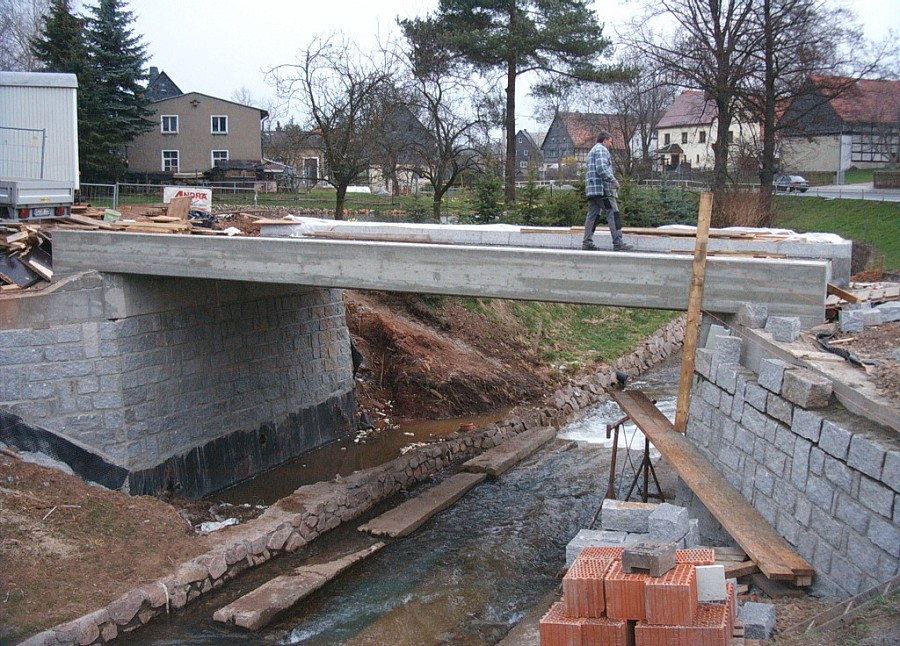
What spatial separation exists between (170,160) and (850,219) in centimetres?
3154

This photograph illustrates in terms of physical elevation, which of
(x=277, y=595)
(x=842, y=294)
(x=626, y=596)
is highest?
(x=842, y=294)

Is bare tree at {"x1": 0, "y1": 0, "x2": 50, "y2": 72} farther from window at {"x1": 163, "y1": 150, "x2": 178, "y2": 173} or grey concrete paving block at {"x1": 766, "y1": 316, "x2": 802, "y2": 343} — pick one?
grey concrete paving block at {"x1": 766, "y1": 316, "x2": 802, "y2": 343}

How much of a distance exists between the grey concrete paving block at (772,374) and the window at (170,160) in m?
38.1

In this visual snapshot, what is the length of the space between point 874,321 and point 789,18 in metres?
22.5

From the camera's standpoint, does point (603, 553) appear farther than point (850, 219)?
No

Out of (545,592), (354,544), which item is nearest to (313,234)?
(354,544)

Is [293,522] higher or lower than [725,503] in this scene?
lower

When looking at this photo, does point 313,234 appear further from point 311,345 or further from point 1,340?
point 1,340

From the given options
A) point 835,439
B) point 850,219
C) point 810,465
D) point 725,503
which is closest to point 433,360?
point 725,503

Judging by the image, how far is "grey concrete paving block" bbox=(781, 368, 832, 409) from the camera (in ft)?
26.6

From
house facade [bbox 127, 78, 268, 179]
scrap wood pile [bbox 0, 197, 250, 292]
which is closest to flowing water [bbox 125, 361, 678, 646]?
scrap wood pile [bbox 0, 197, 250, 292]

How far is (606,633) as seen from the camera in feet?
21.2

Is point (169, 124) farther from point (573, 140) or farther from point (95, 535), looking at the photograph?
point (573, 140)

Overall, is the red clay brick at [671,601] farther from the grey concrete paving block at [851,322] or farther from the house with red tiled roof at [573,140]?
the house with red tiled roof at [573,140]
